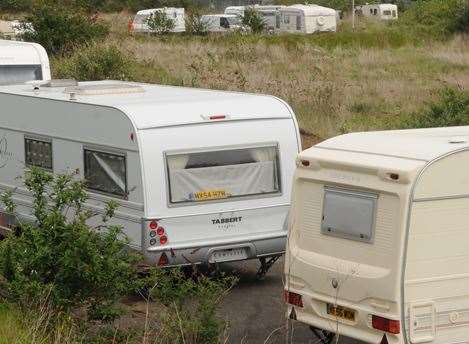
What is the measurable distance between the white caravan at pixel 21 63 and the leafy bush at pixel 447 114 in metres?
6.67

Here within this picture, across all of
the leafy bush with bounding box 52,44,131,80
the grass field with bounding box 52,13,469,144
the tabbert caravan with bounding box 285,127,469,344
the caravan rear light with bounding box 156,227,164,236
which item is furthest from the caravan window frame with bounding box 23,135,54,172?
the leafy bush with bounding box 52,44,131,80

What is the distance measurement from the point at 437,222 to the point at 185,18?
47.7 meters

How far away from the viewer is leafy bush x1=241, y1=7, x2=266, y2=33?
52.6 metres

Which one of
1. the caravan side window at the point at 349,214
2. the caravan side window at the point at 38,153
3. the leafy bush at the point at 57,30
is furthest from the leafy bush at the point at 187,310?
the leafy bush at the point at 57,30

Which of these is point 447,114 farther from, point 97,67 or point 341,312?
point 341,312

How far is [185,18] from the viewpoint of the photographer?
5544 centimetres

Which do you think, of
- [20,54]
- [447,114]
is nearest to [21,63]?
[20,54]

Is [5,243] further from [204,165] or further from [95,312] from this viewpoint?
[204,165]

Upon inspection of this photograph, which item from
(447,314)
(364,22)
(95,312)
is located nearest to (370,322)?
(447,314)

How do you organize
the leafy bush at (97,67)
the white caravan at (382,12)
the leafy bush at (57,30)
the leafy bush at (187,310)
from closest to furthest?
the leafy bush at (187,310) → the leafy bush at (97,67) → the leafy bush at (57,30) → the white caravan at (382,12)

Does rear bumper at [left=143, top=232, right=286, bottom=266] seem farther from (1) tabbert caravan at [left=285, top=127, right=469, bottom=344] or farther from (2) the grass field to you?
(2) the grass field

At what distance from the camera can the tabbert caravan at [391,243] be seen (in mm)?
8547

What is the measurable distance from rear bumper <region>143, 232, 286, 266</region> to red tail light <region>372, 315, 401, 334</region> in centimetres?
339

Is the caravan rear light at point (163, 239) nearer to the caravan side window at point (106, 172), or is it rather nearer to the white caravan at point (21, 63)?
the caravan side window at point (106, 172)
